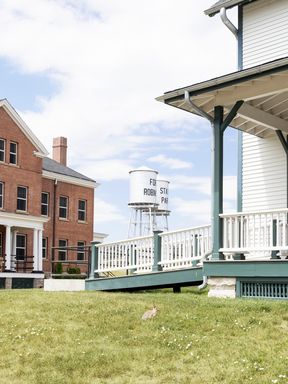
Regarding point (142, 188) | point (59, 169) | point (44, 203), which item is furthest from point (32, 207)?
point (142, 188)

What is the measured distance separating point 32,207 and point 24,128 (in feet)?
16.1

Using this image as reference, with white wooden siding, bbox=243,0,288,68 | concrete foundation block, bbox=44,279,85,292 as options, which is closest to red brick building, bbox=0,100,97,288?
concrete foundation block, bbox=44,279,85,292

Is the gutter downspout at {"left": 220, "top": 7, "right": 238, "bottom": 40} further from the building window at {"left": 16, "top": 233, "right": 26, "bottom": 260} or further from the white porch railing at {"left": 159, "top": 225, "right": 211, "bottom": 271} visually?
the building window at {"left": 16, "top": 233, "right": 26, "bottom": 260}

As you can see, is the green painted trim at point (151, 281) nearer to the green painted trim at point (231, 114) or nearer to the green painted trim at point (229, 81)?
the green painted trim at point (231, 114)

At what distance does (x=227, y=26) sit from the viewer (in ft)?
59.1

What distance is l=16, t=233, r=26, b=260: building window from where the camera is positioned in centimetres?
4028

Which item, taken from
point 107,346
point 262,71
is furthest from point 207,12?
point 107,346

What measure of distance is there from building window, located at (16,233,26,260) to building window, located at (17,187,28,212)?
69.9 inches

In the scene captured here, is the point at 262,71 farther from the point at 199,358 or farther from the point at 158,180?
the point at 158,180

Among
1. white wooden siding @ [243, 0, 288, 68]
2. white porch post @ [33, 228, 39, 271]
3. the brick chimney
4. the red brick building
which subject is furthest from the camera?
the brick chimney

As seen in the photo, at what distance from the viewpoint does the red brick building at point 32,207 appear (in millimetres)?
38844

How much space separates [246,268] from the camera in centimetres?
1272

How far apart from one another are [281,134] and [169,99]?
11.3ft

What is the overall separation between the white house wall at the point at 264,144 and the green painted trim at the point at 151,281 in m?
3.69
